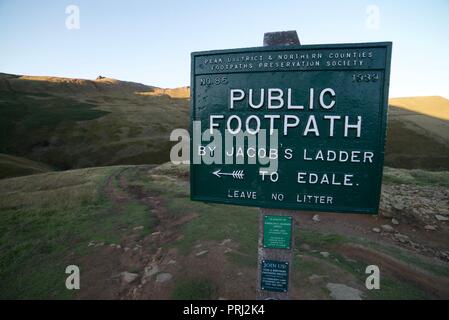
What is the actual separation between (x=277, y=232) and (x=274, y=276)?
29.7 inches

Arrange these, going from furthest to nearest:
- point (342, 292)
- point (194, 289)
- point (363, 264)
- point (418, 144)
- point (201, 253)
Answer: point (418, 144)
point (201, 253)
point (363, 264)
point (194, 289)
point (342, 292)

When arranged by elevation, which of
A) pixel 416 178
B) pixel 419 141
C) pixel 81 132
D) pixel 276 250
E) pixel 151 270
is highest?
pixel 81 132

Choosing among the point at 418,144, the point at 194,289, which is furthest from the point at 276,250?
the point at 418,144

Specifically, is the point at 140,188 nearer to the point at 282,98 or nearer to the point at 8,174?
the point at 282,98

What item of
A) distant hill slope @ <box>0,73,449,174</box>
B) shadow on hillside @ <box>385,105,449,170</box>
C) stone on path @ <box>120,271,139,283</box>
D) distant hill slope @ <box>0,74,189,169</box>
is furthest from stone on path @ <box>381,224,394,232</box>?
distant hill slope @ <box>0,74,189,169</box>

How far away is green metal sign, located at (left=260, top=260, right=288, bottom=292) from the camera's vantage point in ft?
18.0

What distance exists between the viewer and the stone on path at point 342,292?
21.2ft

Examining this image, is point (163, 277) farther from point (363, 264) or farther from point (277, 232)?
point (363, 264)

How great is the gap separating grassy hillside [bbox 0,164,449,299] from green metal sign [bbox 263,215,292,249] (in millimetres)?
1692

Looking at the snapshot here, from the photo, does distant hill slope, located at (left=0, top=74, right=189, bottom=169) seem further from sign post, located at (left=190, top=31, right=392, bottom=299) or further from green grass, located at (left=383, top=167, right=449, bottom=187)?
sign post, located at (left=190, top=31, right=392, bottom=299)

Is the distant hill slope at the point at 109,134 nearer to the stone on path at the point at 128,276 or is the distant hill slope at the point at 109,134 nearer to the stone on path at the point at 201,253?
the stone on path at the point at 201,253

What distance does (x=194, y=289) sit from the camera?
684cm

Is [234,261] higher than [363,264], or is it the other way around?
[234,261]
